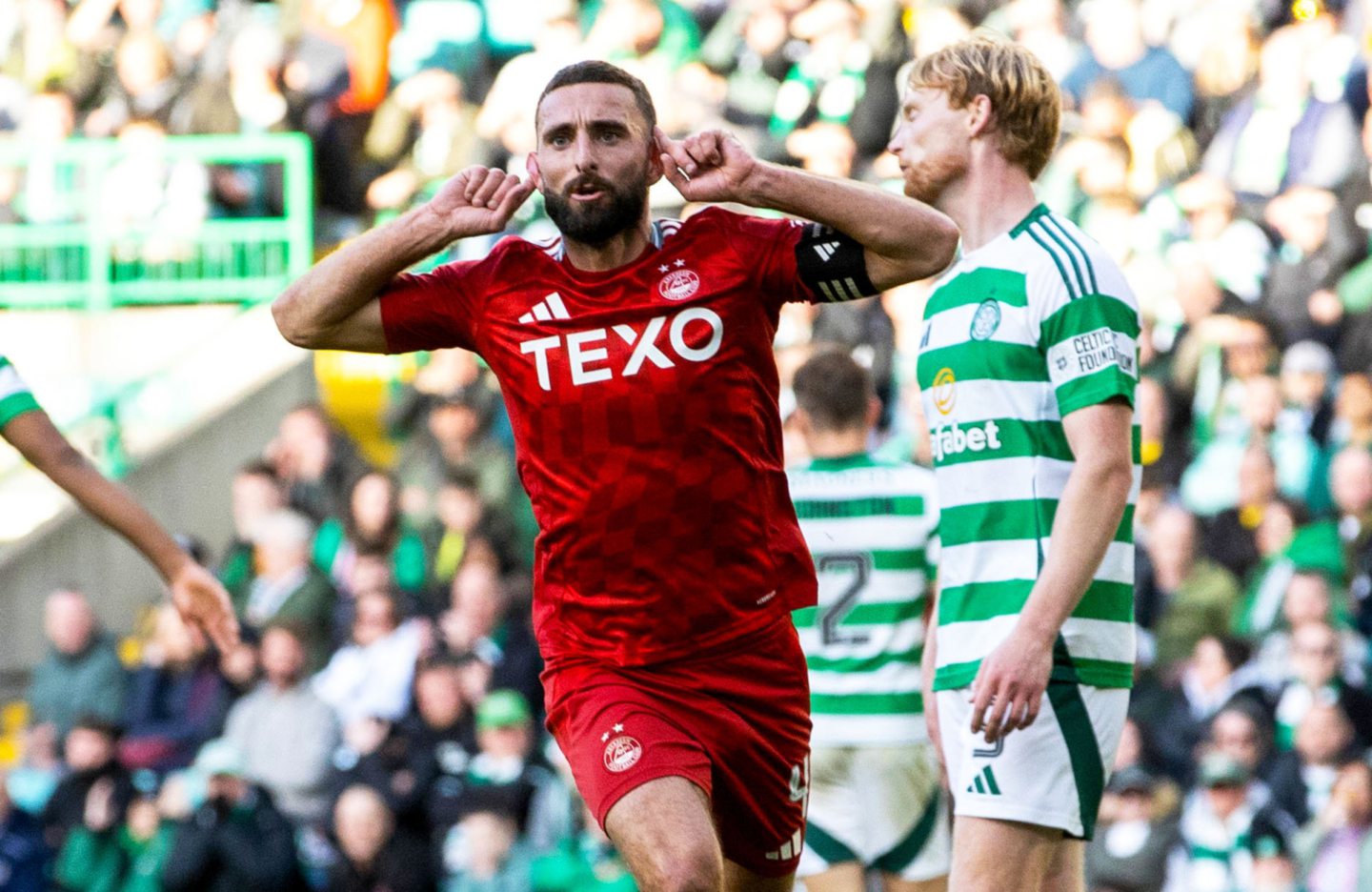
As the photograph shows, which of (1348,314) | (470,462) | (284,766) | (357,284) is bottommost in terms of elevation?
(284,766)

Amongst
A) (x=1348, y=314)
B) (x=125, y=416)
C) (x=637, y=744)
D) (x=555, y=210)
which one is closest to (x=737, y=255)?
(x=555, y=210)

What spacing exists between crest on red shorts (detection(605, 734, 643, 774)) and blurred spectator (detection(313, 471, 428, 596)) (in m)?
6.98

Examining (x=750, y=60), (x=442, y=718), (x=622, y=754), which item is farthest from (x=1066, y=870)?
(x=750, y=60)

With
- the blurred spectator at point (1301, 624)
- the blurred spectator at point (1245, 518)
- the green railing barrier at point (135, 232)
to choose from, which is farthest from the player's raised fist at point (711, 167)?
the green railing barrier at point (135, 232)

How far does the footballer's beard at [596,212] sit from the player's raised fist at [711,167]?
142 mm

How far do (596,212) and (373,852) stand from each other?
19.1 feet

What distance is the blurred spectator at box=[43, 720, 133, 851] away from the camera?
35.8 feet

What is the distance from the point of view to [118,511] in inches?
231

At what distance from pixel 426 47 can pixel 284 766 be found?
6.21m

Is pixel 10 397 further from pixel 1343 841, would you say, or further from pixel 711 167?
pixel 1343 841

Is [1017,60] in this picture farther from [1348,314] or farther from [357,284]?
[1348,314]

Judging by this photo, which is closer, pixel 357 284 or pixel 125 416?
pixel 357 284

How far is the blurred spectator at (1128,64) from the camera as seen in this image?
12438 millimetres

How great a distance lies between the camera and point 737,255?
5.38 meters
